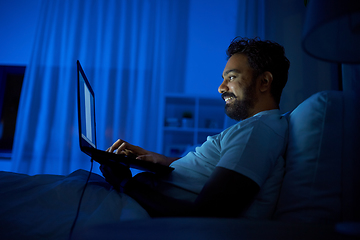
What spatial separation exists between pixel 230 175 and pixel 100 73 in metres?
2.74

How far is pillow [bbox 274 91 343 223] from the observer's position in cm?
70

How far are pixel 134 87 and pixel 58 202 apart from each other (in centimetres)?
243

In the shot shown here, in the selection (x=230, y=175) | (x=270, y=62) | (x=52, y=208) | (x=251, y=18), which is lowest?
(x=52, y=208)

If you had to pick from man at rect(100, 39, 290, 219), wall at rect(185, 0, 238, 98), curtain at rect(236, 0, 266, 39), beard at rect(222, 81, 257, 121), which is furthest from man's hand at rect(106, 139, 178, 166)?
curtain at rect(236, 0, 266, 39)

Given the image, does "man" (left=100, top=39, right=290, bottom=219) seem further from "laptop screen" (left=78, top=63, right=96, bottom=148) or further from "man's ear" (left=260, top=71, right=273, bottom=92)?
"laptop screen" (left=78, top=63, right=96, bottom=148)

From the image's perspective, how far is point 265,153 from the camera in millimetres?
770

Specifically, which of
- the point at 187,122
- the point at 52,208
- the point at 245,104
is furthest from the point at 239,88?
the point at 187,122

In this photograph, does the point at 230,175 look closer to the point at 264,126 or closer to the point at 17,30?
the point at 264,126

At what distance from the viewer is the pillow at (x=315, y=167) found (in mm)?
696

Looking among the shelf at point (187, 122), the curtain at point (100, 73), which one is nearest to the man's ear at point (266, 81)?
the shelf at point (187, 122)

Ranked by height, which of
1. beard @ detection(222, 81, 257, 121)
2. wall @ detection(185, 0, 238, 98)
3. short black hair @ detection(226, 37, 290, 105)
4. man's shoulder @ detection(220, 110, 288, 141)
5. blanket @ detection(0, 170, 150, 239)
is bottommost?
blanket @ detection(0, 170, 150, 239)

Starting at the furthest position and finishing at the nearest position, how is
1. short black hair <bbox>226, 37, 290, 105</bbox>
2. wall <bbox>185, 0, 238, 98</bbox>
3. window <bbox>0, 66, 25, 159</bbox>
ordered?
window <bbox>0, 66, 25, 159</bbox> → wall <bbox>185, 0, 238, 98</bbox> → short black hair <bbox>226, 37, 290, 105</bbox>

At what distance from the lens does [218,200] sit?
66 centimetres

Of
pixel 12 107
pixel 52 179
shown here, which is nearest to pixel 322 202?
pixel 52 179
